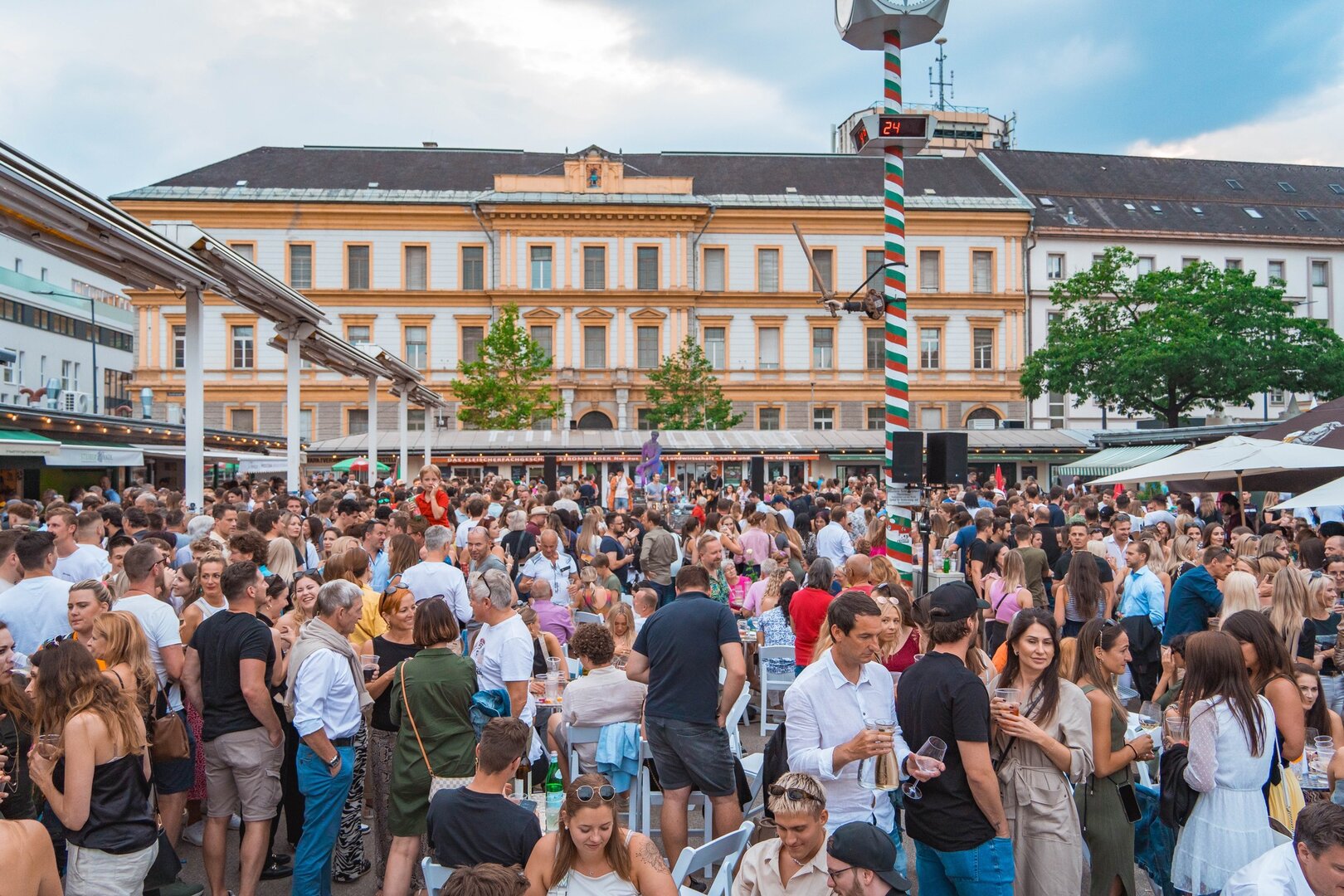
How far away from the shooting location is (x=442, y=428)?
4412 centimetres

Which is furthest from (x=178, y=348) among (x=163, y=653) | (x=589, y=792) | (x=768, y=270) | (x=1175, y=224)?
(x=1175, y=224)

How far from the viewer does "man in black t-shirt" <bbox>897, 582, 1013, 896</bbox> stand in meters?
4.01

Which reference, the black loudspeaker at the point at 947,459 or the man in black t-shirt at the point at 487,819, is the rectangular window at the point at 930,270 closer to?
the black loudspeaker at the point at 947,459

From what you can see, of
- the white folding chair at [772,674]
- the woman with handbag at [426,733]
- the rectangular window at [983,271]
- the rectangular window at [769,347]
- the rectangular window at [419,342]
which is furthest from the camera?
the rectangular window at [983,271]

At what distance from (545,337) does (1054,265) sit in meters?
A: 25.6

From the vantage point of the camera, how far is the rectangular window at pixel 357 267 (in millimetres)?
47250

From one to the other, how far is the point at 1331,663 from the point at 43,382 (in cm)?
5247

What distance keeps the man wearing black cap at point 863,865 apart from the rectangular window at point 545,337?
44.8 m

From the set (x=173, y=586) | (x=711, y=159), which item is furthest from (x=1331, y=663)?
(x=711, y=159)

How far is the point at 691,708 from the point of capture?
17.6 ft

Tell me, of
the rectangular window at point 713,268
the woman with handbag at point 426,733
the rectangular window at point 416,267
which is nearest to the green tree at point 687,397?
the rectangular window at point 713,268

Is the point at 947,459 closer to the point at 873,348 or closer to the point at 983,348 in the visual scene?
the point at 873,348

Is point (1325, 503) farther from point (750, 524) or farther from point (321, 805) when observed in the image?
point (321, 805)

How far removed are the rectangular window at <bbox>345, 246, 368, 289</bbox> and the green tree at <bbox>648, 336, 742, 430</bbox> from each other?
14416 mm
